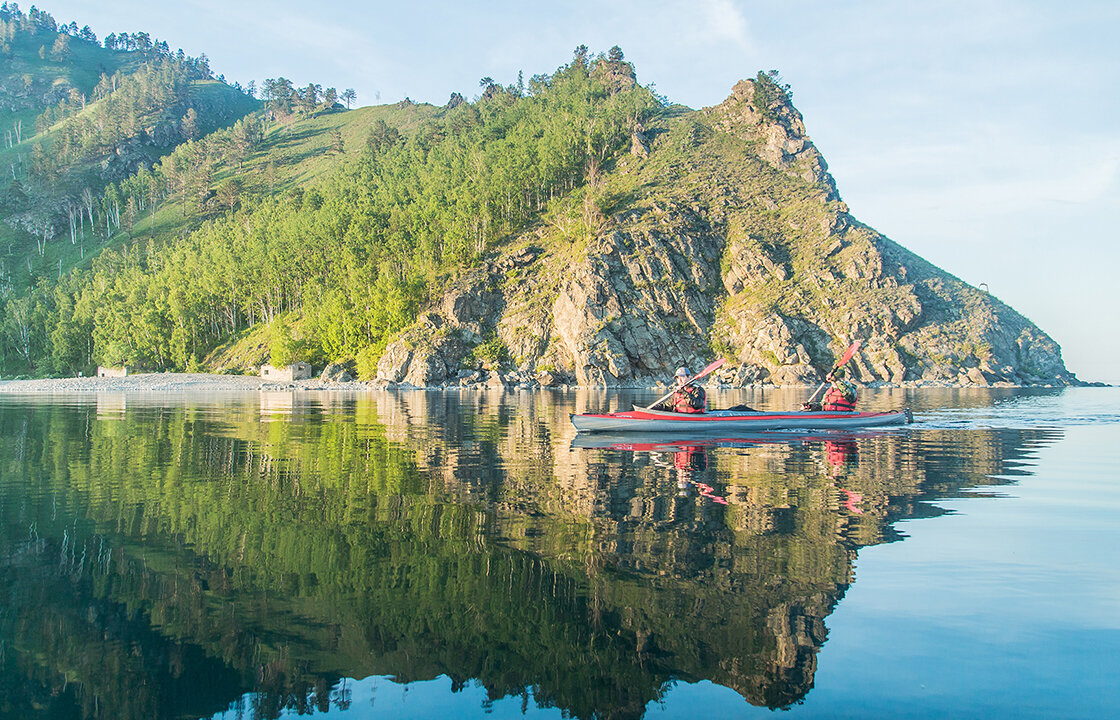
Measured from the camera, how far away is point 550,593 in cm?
1009

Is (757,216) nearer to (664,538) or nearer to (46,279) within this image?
(664,538)

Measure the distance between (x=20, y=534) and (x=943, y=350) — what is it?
11615 cm

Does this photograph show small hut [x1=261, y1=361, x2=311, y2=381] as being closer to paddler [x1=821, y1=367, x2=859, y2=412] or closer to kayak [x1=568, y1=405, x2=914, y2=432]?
kayak [x1=568, y1=405, x2=914, y2=432]

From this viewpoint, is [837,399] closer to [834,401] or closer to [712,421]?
[834,401]

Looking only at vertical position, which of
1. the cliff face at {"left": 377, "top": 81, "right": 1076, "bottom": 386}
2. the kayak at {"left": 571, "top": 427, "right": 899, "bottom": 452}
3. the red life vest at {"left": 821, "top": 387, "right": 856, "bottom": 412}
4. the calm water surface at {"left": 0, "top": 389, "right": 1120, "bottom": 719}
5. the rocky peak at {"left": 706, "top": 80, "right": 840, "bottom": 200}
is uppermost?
the rocky peak at {"left": 706, "top": 80, "right": 840, "bottom": 200}

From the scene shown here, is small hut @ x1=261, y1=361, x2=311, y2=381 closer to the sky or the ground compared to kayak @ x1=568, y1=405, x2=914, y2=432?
closer to the sky

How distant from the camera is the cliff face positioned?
103625 millimetres

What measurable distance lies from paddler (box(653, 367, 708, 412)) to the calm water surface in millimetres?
10897

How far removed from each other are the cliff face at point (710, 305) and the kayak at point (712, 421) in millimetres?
64388

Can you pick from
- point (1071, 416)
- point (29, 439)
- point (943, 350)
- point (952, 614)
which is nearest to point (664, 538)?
point (952, 614)

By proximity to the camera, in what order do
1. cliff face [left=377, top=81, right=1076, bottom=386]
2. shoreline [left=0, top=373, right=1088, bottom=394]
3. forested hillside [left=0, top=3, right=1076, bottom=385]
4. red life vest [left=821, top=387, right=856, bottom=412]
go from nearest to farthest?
red life vest [left=821, top=387, right=856, bottom=412], shoreline [left=0, top=373, right=1088, bottom=394], cliff face [left=377, top=81, right=1076, bottom=386], forested hillside [left=0, top=3, right=1076, bottom=385]

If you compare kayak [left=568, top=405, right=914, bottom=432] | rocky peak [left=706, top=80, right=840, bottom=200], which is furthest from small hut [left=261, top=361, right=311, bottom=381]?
rocky peak [left=706, top=80, right=840, bottom=200]

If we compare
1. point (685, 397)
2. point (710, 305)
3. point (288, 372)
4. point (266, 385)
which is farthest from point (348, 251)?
point (685, 397)

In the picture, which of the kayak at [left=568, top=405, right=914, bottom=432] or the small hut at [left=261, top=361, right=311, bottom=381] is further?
the small hut at [left=261, top=361, right=311, bottom=381]
